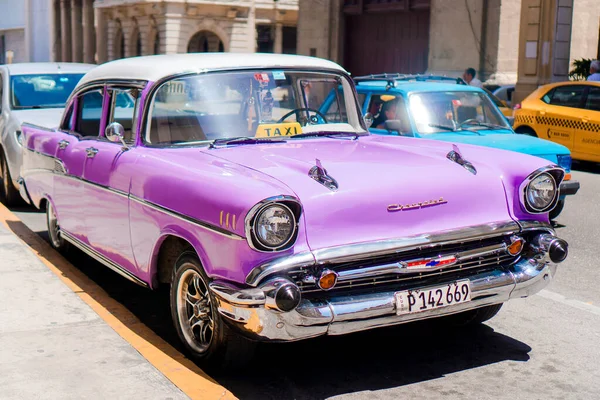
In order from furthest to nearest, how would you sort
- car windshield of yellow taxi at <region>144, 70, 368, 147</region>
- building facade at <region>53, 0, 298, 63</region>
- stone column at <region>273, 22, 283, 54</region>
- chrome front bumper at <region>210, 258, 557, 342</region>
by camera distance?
stone column at <region>273, 22, 283, 54</region> → building facade at <region>53, 0, 298, 63</region> → car windshield of yellow taxi at <region>144, 70, 368, 147</region> → chrome front bumper at <region>210, 258, 557, 342</region>

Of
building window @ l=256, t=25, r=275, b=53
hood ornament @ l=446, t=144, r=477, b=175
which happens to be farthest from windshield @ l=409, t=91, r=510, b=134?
building window @ l=256, t=25, r=275, b=53

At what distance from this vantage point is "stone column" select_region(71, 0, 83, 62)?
61656 mm

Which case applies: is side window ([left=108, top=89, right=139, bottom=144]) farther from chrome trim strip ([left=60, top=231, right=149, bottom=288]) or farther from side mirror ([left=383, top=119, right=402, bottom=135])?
side mirror ([left=383, top=119, right=402, bottom=135])

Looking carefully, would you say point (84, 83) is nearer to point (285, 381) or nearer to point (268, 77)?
point (268, 77)

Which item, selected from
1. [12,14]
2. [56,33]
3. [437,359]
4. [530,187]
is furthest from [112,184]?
[12,14]

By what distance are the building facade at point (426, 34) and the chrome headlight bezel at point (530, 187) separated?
66.7 ft

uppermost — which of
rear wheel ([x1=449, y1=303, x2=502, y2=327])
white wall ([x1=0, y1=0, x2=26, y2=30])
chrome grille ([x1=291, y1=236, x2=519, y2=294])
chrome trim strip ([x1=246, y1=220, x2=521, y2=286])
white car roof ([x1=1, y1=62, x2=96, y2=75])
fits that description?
white wall ([x1=0, y1=0, x2=26, y2=30])

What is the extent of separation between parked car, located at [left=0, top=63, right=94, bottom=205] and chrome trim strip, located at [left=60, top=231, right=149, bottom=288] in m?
3.13

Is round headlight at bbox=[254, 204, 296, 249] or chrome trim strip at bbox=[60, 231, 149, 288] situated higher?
round headlight at bbox=[254, 204, 296, 249]

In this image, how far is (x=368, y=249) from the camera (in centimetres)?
430

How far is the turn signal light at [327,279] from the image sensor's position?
419 cm

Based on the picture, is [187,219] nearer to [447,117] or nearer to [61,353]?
[61,353]

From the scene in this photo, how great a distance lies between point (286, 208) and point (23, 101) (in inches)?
284

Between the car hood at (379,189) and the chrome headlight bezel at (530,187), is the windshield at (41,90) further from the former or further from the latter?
the chrome headlight bezel at (530,187)
